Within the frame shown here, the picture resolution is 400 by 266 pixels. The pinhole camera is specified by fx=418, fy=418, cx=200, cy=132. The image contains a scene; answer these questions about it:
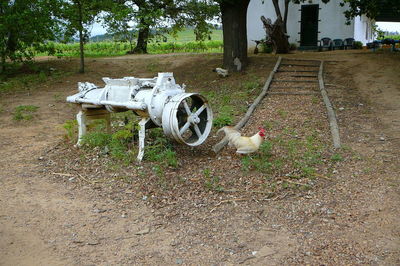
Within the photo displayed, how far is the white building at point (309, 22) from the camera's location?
792 inches

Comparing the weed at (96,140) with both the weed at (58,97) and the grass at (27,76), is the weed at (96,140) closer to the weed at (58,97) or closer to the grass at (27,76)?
the weed at (58,97)

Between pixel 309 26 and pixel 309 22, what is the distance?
0.66ft

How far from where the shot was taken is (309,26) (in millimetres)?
20547

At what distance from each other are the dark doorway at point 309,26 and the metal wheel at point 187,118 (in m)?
14.9

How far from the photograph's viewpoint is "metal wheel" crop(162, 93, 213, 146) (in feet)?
20.0

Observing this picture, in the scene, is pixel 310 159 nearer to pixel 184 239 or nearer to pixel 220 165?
pixel 220 165

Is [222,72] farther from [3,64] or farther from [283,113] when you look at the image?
[3,64]

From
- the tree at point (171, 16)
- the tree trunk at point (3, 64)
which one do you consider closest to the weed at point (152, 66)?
the tree at point (171, 16)

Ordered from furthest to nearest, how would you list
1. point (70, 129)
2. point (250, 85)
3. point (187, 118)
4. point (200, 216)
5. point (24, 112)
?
point (250, 85) < point (24, 112) < point (70, 129) < point (187, 118) < point (200, 216)

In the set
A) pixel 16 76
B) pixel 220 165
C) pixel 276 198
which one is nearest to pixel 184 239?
pixel 276 198

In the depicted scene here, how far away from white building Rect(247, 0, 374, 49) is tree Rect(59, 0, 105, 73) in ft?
28.3

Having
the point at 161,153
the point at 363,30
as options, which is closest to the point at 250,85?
the point at 161,153

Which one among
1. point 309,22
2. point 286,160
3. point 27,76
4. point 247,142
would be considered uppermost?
point 309,22

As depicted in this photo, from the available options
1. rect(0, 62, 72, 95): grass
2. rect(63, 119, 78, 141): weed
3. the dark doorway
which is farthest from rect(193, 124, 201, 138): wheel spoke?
the dark doorway
